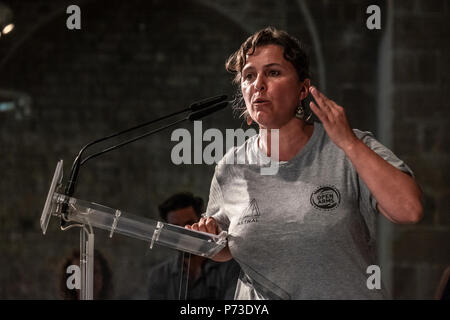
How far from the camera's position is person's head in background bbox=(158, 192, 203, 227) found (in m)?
3.09

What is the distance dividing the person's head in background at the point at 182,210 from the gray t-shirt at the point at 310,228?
4.64ft

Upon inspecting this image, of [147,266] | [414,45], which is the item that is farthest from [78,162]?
[147,266]

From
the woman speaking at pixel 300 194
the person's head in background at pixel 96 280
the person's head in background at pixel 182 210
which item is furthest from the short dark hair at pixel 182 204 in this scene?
the woman speaking at pixel 300 194

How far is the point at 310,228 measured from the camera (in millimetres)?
1529

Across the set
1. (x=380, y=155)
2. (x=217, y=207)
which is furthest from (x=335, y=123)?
(x=217, y=207)

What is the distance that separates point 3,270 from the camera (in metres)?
4.61

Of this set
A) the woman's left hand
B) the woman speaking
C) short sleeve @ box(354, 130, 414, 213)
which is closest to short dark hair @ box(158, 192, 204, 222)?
the woman speaking

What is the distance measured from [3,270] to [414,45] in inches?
122

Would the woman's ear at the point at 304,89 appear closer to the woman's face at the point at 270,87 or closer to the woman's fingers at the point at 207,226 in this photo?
the woman's face at the point at 270,87

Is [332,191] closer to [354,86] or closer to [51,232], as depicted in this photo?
[354,86]

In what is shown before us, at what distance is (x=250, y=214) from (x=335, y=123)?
1.13ft

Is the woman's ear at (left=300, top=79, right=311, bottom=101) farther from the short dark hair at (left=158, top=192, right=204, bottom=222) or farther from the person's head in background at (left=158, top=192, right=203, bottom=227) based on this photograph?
the short dark hair at (left=158, top=192, right=204, bottom=222)

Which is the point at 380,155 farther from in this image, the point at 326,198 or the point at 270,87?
the point at 270,87
